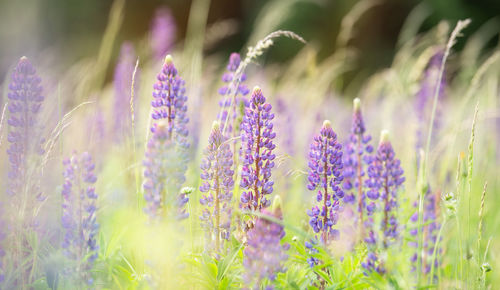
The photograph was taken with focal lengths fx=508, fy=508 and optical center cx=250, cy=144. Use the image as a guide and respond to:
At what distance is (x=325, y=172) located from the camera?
1874 millimetres

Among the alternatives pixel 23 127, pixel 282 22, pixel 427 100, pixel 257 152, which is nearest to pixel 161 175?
pixel 257 152

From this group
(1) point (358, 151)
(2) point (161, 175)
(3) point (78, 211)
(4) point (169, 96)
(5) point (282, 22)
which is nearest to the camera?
(2) point (161, 175)

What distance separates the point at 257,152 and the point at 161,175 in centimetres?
49

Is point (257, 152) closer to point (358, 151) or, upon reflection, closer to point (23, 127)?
point (358, 151)

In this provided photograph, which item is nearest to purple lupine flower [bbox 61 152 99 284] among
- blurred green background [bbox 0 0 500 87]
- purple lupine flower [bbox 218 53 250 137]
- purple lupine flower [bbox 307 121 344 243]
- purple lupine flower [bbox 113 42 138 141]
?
purple lupine flower [bbox 307 121 344 243]

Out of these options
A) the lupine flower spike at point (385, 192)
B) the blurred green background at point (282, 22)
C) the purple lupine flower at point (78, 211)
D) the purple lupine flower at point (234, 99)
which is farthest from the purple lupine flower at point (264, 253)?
the blurred green background at point (282, 22)

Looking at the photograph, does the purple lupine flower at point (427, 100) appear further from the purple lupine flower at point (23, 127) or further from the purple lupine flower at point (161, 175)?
the purple lupine flower at point (23, 127)

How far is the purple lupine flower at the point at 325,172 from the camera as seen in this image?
186 centimetres

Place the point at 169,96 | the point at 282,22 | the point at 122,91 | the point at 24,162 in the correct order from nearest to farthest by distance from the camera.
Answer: the point at 24,162, the point at 169,96, the point at 122,91, the point at 282,22

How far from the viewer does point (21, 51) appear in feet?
29.0

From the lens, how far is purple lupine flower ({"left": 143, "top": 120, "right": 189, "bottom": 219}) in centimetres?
149

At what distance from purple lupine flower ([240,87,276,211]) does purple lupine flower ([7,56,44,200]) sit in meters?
0.77

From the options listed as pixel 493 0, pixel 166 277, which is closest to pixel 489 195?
pixel 166 277

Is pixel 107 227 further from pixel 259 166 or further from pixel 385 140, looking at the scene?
pixel 385 140
